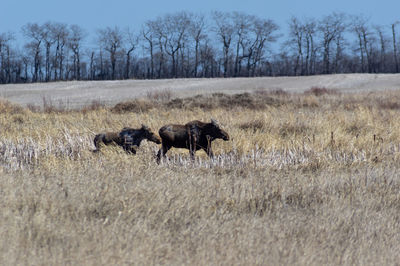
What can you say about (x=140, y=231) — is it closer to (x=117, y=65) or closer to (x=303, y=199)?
(x=303, y=199)

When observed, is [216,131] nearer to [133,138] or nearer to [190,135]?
[190,135]

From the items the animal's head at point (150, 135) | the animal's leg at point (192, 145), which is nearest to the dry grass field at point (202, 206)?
the animal's leg at point (192, 145)

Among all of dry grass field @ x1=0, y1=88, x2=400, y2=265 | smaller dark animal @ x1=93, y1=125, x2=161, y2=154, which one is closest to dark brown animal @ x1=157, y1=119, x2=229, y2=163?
dry grass field @ x1=0, y1=88, x2=400, y2=265

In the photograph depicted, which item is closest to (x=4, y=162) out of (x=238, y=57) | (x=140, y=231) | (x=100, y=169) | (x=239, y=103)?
(x=100, y=169)

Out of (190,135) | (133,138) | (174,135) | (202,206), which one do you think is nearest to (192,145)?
(190,135)

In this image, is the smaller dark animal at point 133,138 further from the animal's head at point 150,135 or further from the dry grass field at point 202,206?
the dry grass field at point 202,206

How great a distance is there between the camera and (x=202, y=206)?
472cm

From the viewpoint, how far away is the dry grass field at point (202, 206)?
368cm

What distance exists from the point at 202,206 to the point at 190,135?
2.51 m

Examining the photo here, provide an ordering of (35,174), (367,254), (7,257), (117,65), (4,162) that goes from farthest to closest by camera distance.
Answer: (117,65), (4,162), (35,174), (367,254), (7,257)

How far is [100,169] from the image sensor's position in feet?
19.5

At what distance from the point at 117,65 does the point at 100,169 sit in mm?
63709

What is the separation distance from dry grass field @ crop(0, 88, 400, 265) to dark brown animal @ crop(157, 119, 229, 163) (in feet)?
0.87

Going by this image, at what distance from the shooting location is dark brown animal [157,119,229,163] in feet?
23.3
